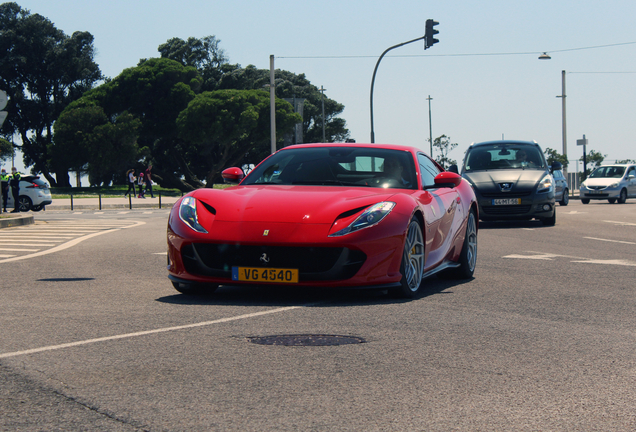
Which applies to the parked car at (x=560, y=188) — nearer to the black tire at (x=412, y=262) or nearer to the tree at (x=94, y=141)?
the black tire at (x=412, y=262)

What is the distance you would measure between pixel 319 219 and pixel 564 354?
7.59 feet

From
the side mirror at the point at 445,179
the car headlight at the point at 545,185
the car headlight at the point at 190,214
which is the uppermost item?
the side mirror at the point at 445,179

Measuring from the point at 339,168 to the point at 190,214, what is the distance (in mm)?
1614

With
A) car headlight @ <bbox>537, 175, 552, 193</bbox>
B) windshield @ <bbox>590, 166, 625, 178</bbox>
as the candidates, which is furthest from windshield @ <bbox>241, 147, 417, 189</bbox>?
windshield @ <bbox>590, 166, 625, 178</bbox>

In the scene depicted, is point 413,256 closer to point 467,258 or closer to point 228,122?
point 467,258

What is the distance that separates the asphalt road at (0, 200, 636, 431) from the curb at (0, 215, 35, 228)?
36.6 feet

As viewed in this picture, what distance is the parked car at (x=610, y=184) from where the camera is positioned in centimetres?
3319

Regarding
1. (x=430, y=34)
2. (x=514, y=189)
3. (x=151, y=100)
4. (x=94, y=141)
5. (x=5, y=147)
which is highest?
(x=151, y=100)

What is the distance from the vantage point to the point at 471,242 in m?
8.75

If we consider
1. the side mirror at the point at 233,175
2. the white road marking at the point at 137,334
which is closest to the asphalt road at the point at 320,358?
the white road marking at the point at 137,334

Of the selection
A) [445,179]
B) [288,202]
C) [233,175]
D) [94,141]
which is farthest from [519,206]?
[94,141]

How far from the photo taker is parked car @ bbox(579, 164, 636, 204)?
33188mm

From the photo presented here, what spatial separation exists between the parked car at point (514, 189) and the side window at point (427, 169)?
28.5ft

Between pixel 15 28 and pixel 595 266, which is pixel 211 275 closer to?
pixel 595 266
